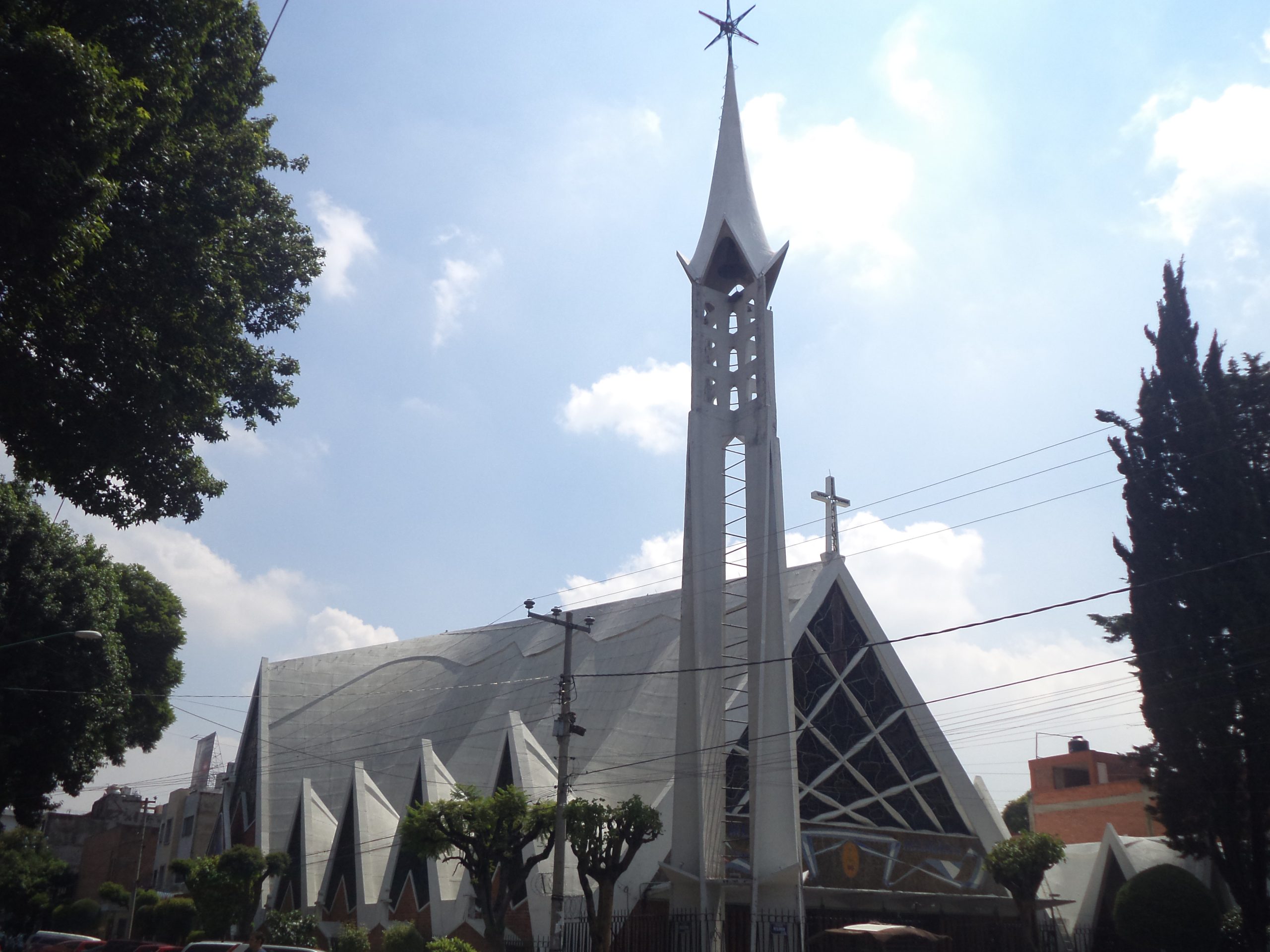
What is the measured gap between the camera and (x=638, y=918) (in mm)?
25297

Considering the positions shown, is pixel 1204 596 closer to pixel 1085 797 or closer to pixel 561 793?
pixel 561 793

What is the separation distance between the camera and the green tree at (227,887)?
3575 cm

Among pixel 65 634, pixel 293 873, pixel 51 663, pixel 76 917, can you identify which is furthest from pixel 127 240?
pixel 76 917

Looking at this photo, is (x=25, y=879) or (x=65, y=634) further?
(x=25, y=879)

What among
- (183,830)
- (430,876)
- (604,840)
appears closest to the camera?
(604,840)

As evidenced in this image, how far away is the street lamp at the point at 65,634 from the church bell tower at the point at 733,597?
45.9 ft

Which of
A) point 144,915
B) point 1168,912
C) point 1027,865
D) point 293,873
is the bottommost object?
point 144,915

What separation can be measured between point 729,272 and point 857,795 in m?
16.1

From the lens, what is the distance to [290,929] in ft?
106

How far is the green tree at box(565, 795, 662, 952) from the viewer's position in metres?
23.0

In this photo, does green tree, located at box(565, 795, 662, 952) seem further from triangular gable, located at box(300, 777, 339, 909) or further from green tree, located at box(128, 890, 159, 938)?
green tree, located at box(128, 890, 159, 938)

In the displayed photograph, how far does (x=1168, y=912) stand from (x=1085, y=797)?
71.5 feet

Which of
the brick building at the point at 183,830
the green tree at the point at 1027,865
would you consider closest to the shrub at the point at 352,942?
the green tree at the point at 1027,865

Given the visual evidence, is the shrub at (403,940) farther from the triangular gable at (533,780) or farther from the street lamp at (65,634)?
the street lamp at (65,634)
